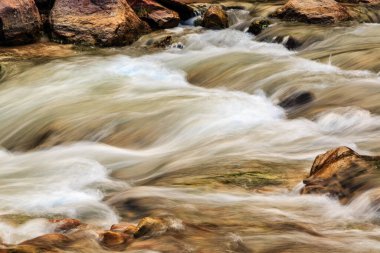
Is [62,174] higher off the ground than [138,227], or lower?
lower

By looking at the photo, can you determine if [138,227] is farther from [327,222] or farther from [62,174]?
[62,174]

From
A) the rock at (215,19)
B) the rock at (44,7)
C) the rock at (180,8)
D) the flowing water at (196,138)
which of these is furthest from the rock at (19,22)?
the rock at (215,19)

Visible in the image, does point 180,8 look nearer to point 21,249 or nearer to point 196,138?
point 196,138

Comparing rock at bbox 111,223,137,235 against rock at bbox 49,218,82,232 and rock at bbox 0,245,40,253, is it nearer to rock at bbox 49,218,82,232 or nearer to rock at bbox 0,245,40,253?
rock at bbox 49,218,82,232

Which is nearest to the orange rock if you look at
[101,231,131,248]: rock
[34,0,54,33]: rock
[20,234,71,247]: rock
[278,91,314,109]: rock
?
[101,231,131,248]: rock

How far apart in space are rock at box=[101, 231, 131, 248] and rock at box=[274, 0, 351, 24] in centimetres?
963

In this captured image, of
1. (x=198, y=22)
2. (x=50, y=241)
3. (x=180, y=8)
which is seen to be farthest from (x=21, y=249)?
(x=180, y=8)

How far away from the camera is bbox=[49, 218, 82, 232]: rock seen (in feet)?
13.8

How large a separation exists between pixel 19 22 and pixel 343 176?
28.6 ft

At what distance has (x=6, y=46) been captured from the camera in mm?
11672

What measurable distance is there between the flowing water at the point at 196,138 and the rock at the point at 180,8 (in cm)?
130

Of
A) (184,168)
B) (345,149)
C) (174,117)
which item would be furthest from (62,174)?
(345,149)

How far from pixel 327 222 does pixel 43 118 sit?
504 cm

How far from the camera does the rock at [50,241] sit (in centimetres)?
358
